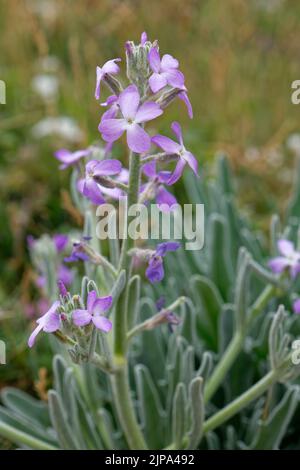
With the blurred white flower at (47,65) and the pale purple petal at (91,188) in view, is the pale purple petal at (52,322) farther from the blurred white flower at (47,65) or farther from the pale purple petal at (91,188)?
the blurred white flower at (47,65)

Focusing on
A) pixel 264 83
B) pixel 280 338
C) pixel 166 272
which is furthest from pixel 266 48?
pixel 280 338

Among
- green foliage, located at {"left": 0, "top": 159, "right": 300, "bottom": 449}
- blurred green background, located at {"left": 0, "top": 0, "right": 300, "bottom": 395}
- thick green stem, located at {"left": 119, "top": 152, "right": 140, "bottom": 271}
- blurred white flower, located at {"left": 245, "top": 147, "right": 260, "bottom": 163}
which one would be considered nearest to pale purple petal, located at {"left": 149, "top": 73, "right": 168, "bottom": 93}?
thick green stem, located at {"left": 119, "top": 152, "right": 140, "bottom": 271}

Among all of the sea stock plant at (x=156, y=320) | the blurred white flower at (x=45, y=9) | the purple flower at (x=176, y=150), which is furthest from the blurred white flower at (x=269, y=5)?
the purple flower at (x=176, y=150)

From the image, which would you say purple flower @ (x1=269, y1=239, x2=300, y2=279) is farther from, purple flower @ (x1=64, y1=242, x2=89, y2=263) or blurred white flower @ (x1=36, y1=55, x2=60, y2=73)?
blurred white flower @ (x1=36, y1=55, x2=60, y2=73)

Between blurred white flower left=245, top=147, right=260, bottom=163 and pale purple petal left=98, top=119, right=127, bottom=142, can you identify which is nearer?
pale purple petal left=98, top=119, right=127, bottom=142

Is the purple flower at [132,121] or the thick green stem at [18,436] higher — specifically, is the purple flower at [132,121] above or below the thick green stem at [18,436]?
above

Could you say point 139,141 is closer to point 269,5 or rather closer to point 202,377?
point 202,377

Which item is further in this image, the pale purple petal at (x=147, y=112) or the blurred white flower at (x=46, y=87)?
the blurred white flower at (x=46, y=87)
